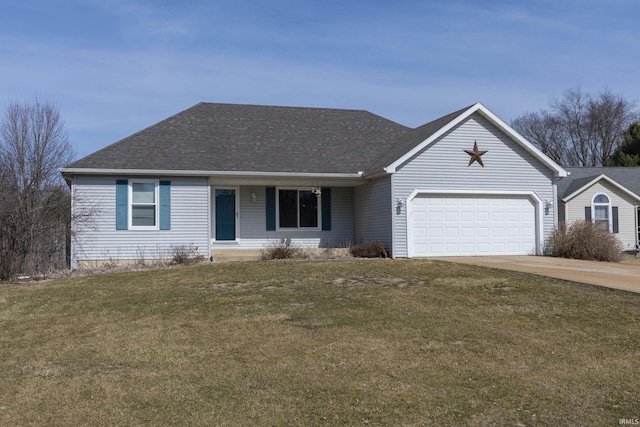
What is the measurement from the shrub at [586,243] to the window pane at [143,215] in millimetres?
12751

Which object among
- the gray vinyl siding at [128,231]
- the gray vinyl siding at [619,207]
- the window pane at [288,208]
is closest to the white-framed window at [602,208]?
the gray vinyl siding at [619,207]

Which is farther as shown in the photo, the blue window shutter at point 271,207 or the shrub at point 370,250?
the blue window shutter at point 271,207

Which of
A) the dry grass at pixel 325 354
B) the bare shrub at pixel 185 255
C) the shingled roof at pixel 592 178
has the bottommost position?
the dry grass at pixel 325 354

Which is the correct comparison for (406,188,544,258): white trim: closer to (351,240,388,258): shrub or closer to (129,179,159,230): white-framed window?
(351,240,388,258): shrub

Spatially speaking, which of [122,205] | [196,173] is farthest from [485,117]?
[122,205]

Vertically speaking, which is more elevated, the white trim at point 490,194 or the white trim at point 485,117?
the white trim at point 485,117

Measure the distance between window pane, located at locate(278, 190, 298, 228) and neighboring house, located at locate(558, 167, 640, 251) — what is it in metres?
12.2

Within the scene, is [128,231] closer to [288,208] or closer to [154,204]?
[154,204]

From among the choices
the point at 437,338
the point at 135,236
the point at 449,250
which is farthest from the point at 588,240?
the point at 135,236

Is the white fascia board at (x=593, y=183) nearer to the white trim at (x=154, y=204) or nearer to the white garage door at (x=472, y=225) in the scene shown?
the white garage door at (x=472, y=225)

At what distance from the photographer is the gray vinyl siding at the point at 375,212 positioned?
1928cm

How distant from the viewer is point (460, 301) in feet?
36.5

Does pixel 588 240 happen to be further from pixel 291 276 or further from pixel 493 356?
pixel 493 356

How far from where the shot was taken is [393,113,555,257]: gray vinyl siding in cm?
1912
